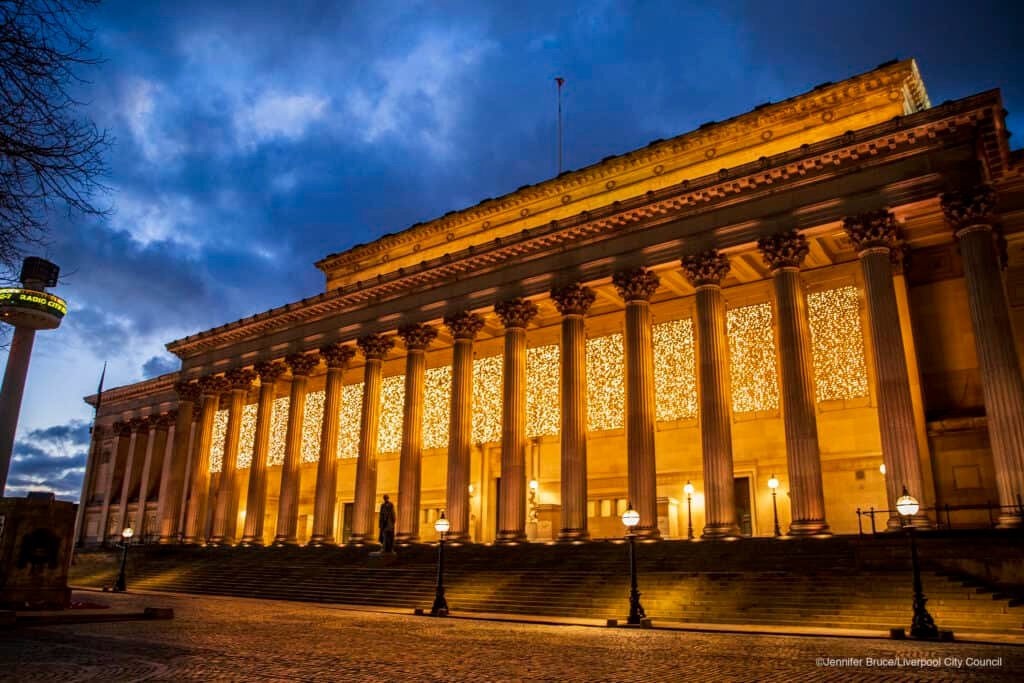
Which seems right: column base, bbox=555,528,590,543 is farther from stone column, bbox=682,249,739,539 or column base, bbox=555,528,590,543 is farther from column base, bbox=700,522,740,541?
column base, bbox=700,522,740,541

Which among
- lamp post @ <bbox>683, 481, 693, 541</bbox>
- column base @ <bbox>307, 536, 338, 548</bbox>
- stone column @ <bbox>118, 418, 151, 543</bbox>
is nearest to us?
lamp post @ <bbox>683, 481, 693, 541</bbox>

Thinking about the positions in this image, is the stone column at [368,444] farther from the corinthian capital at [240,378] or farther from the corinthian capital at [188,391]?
the corinthian capital at [188,391]

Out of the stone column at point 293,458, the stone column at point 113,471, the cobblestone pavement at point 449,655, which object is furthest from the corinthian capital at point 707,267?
the stone column at point 113,471

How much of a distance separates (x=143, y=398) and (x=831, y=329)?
4768 cm

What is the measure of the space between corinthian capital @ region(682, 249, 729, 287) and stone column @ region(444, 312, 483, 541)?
1017 centimetres

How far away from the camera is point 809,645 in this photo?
14.4 m

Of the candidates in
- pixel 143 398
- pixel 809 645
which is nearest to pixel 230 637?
pixel 809 645

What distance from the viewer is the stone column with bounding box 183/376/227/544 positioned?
4234 centimetres

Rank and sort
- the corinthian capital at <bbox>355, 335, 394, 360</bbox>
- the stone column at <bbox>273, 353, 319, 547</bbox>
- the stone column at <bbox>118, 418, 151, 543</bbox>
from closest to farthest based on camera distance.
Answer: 1. the corinthian capital at <bbox>355, 335, 394, 360</bbox>
2. the stone column at <bbox>273, 353, 319, 547</bbox>
3. the stone column at <bbox>118, 418, 151, 543</bbox>

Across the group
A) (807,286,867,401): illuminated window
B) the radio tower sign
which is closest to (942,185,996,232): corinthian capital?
(807,286,867,401): illuminated window

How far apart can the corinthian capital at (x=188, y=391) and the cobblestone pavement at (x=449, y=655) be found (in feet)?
97.2

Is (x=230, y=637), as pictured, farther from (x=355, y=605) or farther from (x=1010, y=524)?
(x=1010, y=524)

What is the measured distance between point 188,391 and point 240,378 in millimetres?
4467

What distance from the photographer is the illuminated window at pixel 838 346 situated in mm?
28781
